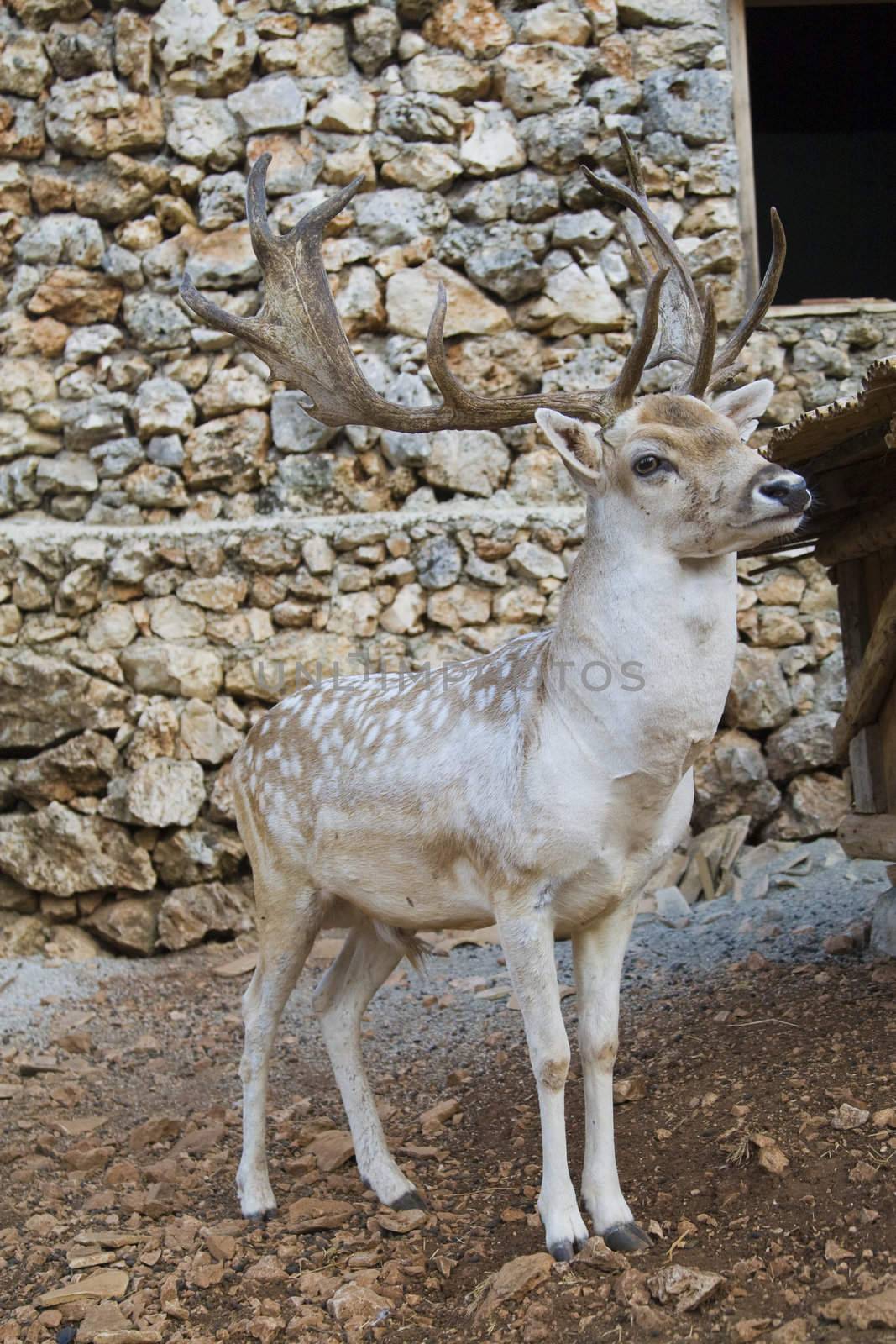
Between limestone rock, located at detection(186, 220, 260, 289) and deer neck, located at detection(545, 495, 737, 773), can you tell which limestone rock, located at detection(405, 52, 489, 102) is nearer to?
limestone rock, located at detection(186, 220, 260, 289)

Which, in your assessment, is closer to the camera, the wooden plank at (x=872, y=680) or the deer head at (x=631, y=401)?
the deer head at (x=631, y=401)

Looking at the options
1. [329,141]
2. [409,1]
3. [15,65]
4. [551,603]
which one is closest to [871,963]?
[551,603]

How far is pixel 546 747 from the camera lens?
3.54 m

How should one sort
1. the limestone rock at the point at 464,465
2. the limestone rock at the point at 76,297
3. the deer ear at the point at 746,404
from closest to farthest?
the deer ear at the point at 746,404
the limestone rock at the point at 464,465
the limestone rock at the point at 76,297

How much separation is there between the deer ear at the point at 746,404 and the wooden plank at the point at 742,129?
15.4 feet

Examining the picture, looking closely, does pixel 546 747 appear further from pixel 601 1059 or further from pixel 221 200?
pixel 221 200

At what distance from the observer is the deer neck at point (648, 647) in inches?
132

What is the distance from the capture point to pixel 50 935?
24.1 ft

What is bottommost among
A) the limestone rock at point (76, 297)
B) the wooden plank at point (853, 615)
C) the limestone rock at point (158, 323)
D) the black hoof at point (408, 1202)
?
the black hoof at point (408, 1202)

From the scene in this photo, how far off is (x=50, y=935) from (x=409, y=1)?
6.42 metres

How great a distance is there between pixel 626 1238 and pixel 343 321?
6174 mm

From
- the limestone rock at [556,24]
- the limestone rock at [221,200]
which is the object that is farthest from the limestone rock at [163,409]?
the limestone rock at [556,24]

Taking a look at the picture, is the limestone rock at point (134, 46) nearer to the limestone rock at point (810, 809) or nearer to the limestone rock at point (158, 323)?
the limestone rock at point (158, 323)

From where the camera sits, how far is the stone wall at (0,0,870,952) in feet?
25.1
